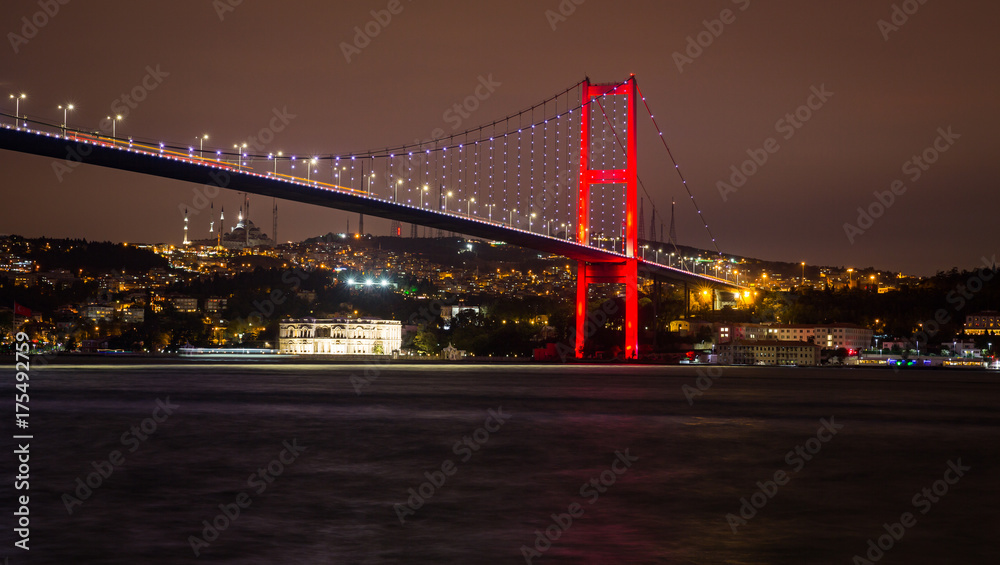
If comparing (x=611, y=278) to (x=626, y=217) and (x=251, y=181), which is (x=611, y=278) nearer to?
(x=626, y=217)

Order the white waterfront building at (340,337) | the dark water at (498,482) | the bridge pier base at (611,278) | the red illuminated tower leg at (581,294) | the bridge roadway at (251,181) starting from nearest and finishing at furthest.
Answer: the dark water at (498,482) < the bridge roadway at (251,181) < the bridge pier base at (611,278) < the red illuminated tower leg at (581,294) < the white waterfront building at (340,337)

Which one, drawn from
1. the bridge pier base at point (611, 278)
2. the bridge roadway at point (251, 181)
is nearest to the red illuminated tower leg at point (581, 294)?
the bridge pier base at point (611, 278)

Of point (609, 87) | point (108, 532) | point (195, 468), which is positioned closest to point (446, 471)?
point (195, 468)

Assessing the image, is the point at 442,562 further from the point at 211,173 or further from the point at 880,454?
the point at 211,173

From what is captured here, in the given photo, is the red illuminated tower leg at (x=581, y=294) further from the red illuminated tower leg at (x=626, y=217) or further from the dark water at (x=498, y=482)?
the dark water at (x=498, y=482)

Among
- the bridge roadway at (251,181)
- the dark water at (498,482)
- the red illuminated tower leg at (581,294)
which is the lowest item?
the dark water at (498,482)

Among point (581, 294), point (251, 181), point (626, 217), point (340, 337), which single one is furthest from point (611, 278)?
point (340, 337)

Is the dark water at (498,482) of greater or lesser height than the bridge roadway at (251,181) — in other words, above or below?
below
